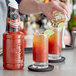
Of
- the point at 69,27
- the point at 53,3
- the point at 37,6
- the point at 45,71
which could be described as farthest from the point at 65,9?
the point at 69,27

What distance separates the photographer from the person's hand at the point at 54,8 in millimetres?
1492

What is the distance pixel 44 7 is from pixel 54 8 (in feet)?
0.50

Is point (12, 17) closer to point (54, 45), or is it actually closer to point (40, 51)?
point (40, 51)

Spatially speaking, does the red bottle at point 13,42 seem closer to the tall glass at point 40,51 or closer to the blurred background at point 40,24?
the tall glass at point 40,51

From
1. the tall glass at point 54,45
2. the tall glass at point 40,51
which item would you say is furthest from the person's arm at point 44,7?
the tall glass at point 40,51

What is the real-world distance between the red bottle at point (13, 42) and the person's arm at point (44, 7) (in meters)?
0.41

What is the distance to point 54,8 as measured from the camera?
160cm

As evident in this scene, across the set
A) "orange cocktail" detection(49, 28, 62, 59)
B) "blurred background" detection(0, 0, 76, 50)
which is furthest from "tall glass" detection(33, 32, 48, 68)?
"blurred background" detection(0, 0, 76, 50)

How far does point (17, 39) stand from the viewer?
1.19 meters

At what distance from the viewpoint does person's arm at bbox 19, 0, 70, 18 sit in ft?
4.99

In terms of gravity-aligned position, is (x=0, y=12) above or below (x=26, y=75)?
above

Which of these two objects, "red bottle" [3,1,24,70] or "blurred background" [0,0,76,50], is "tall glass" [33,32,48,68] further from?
"blurred background" [0,0,76,50]

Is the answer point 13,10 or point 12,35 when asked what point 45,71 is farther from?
point 13,10

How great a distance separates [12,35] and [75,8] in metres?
2.65
